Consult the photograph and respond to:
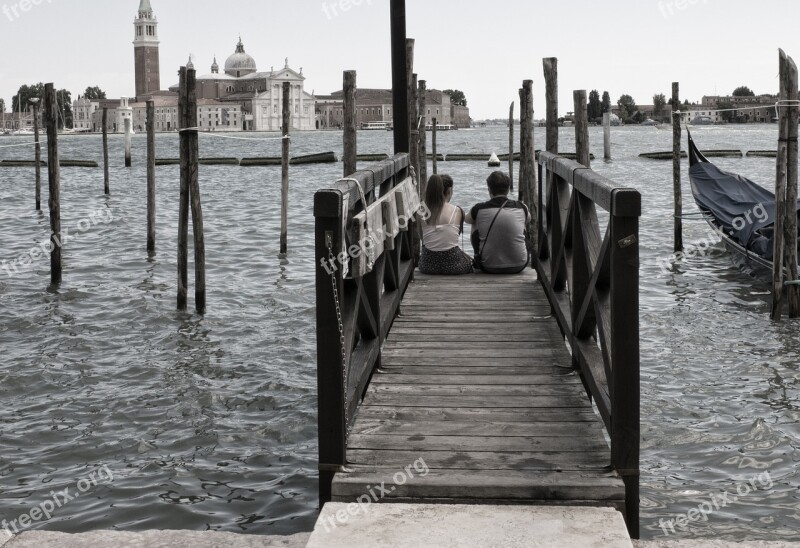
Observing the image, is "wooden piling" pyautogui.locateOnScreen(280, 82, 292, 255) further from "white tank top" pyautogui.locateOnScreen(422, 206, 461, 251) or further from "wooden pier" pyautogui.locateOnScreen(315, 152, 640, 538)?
"wooden pier" pyautogui.locateOnScreen(315, 152, 640, 538)

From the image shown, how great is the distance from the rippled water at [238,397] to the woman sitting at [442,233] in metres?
1.33

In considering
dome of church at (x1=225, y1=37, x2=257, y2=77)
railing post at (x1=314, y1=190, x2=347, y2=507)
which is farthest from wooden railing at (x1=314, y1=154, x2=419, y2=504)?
dome of church at (x1=225, y1=37, x2=257, y2=77)

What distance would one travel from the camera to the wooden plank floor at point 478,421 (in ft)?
11.9

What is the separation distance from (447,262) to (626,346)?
176 inches

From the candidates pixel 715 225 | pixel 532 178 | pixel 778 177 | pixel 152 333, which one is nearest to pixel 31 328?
pixel 152 333

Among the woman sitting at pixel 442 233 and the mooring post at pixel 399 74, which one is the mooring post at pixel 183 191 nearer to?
the mooring post at pixel 399 74

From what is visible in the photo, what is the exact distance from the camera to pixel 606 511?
11.2 ft

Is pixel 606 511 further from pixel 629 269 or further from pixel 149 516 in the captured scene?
pixel 149 516

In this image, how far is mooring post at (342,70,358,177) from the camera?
8.80 m

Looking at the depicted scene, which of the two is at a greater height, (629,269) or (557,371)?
(629,269)

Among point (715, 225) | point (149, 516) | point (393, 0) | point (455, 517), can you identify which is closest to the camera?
point (455, 517)

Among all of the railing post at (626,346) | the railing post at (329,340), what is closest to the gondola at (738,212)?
the railing post at (626,346)

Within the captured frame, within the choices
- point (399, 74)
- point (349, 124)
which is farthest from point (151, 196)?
point (399, 74)

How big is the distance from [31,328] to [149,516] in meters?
5.31
